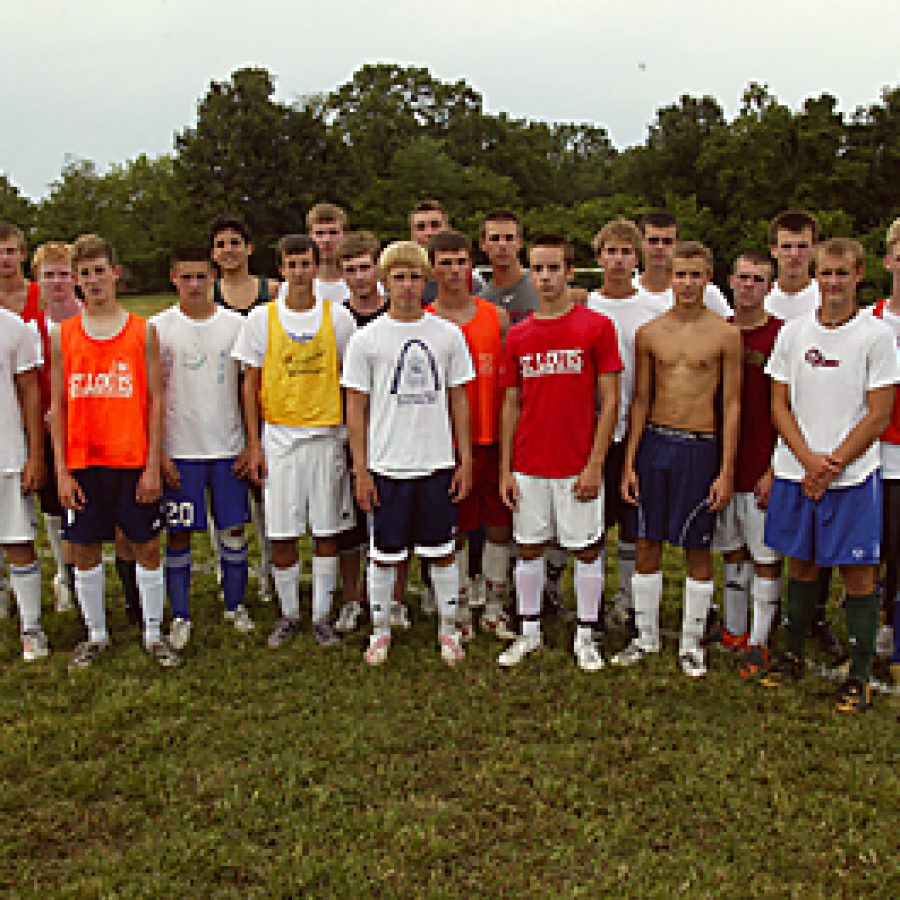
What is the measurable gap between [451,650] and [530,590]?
1.73ft

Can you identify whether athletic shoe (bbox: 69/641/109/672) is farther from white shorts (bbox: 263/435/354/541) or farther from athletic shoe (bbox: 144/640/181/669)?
white shorts (bbox: 263/435/354/541)

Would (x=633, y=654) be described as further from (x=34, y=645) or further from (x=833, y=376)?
(x=34, y=645)

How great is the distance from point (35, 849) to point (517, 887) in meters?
1.73

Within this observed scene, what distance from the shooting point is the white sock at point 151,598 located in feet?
15.7

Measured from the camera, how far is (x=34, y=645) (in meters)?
4.87

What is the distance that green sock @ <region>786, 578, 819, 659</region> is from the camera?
4414mm

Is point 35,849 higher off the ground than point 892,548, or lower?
lower

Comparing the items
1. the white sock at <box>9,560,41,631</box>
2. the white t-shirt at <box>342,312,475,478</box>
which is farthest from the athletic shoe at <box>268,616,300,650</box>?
the white sock at <box>9,560,41,631</box>

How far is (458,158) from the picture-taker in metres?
55.8

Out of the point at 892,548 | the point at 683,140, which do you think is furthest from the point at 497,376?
the point at 683,140

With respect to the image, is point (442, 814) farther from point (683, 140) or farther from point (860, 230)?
point (683, 140)

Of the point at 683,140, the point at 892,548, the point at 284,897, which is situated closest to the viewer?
the point at 284,897

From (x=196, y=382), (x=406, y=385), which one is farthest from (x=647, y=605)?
(x=196, y=382)

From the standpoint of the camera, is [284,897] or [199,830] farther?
[199,830]
